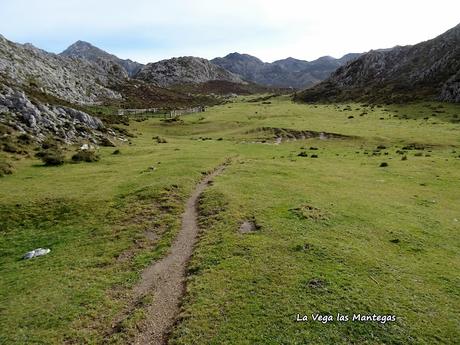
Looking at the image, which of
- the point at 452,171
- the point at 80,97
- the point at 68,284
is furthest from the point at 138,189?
the point at 80,97

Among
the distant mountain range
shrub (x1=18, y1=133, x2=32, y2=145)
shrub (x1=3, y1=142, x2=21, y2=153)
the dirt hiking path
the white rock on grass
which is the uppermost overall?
the distant mountain range

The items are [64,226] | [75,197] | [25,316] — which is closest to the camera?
[25,316]

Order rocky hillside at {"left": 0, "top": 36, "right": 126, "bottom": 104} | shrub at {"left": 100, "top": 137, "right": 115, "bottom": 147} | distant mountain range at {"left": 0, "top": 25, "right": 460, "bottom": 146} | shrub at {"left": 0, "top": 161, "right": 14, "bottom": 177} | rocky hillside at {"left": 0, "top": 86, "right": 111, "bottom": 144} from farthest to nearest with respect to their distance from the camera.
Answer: rocky hillside at {"left": 0, "top": 36, "right": 126, "bottom": 104} < shrub at {"left": 100, "top": 137, "right": 115, "bottom": 147} < distant mountain range at {"left": 0, "top": 25, "right": 460, "bottom": 146} < rocky hillside at {"left": 0, "top": 86, "right": 111, "bottom": 144} < shrub at {"left": 0, "top": 161, "right": 14, "bottom": 177}

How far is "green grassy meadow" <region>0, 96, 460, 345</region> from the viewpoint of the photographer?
1723 centimetres

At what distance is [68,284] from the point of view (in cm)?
2109

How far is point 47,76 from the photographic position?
118562 mm

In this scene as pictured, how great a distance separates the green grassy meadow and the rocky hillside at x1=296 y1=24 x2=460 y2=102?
8392 centimetres

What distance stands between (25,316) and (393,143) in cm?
5993

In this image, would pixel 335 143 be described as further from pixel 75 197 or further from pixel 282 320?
pixel 282 320

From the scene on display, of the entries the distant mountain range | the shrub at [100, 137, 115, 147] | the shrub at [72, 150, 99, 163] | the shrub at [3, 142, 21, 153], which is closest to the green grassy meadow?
the shrub at [72, 150, 99, 163]

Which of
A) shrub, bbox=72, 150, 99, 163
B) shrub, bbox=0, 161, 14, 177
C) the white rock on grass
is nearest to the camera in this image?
the white rock on grass

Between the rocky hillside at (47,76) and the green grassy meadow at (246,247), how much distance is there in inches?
2312

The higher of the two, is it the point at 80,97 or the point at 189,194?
the point at 80,97

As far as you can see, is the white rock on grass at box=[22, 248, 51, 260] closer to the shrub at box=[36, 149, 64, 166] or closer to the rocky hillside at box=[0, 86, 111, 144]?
the shrub at box=[36, 149, 64, 166]
